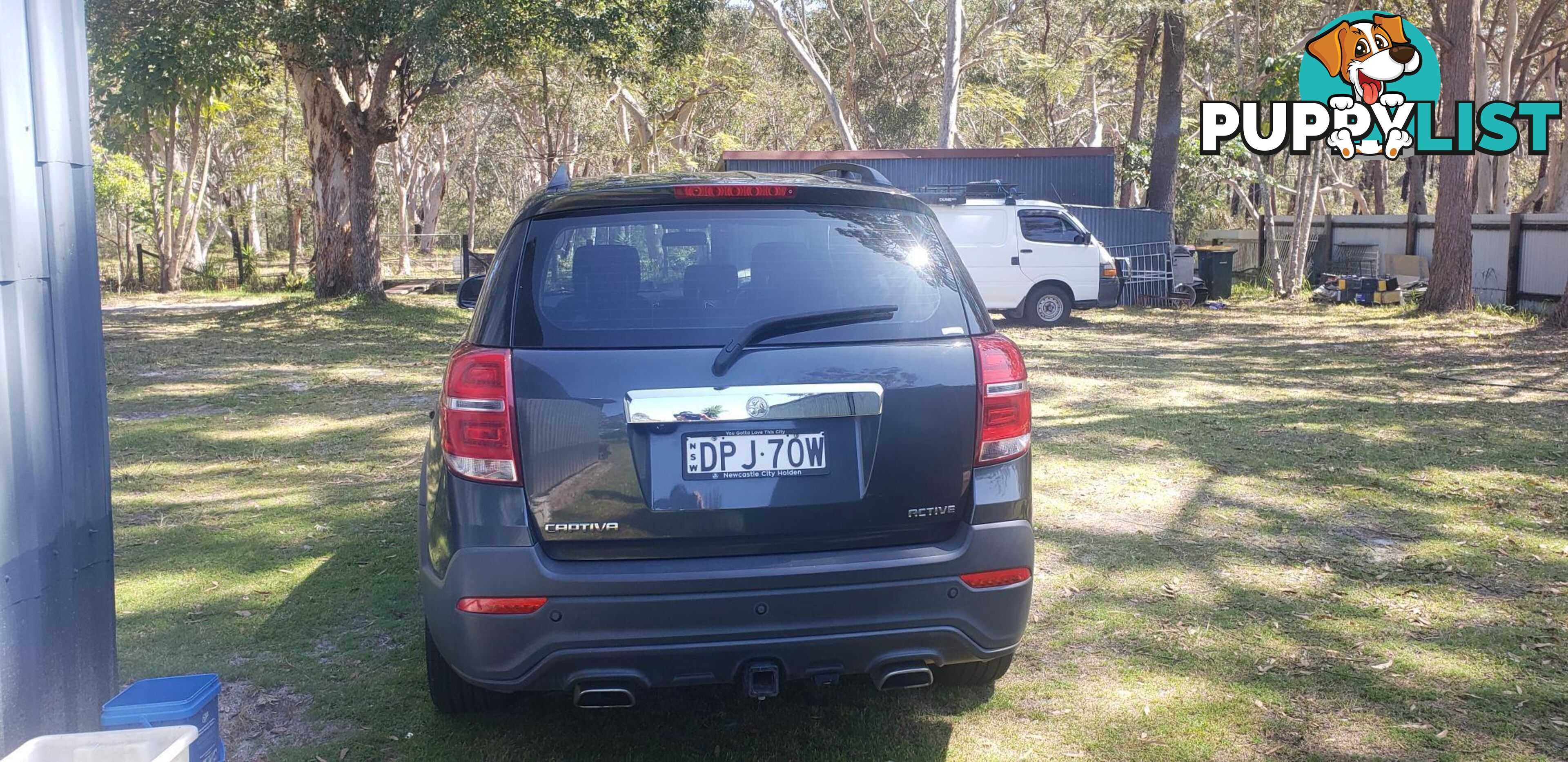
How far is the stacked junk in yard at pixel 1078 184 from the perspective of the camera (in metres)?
21.7

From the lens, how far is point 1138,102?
31.9 meters

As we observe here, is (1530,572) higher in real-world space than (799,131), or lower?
lower

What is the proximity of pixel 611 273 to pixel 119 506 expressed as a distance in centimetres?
463

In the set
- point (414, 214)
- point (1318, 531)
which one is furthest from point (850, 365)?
point (414, 214)

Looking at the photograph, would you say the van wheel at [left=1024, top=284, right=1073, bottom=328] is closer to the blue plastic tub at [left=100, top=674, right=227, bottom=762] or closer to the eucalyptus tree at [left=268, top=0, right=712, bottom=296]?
the eucalyptus tree at [left=268, top=0, right=712, bottom=296]

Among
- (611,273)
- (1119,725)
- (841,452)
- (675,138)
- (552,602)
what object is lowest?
(1119,725)

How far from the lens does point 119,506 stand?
21.6 ft

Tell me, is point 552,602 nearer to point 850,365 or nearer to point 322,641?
point 850,365

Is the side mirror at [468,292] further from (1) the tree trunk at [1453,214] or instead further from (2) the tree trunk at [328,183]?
(1) the tree trunk at [1453,214]

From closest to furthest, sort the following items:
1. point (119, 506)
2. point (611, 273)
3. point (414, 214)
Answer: point (611, 273) → point (119, 506) → point (414, 214)

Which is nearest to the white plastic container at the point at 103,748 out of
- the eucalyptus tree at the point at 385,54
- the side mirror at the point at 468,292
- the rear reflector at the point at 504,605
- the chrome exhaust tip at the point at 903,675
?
the rear reflector at the point at 504,605

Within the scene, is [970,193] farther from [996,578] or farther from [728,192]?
[996,578]

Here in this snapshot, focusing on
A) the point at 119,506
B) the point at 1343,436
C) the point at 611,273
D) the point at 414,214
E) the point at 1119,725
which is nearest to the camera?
the point at 611,273

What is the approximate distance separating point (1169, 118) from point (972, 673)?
920 inches
